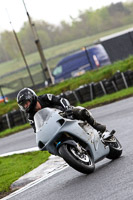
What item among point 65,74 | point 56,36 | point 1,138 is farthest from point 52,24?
point 1,138

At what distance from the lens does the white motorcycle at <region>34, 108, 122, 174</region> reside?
851cm

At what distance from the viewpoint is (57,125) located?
8641mm

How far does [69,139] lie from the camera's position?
867 cm

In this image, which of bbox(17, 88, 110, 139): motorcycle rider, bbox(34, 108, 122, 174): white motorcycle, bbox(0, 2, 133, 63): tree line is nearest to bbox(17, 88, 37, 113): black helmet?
bbox(17, 88, 110, 139): motorcycle rider

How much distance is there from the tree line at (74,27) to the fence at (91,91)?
34774mm

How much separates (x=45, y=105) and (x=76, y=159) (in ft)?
4.54

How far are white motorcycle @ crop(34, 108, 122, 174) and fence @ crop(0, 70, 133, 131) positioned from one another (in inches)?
535

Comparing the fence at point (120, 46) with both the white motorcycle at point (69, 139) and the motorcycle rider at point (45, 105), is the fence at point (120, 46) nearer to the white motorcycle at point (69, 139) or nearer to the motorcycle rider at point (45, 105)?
the motorcycle rider at point (45, 105)

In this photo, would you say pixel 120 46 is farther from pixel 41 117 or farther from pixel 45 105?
pixel 41 117

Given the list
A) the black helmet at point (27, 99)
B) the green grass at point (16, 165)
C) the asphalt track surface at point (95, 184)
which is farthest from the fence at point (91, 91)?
the black helmet at point (27, 99)

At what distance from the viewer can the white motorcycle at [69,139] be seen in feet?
27.9

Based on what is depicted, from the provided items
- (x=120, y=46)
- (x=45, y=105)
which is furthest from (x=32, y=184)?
(x=120, y=46)

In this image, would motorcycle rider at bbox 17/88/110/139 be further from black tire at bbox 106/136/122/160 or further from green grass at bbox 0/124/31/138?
green grass at bbox 0/124/31/138

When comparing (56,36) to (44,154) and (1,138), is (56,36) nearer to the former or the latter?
(1,138)
